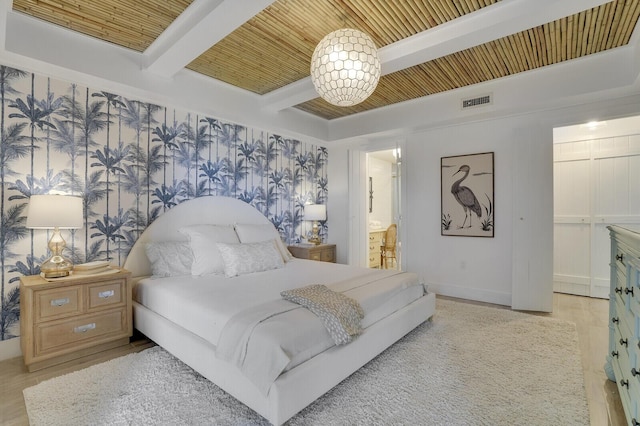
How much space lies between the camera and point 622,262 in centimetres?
183

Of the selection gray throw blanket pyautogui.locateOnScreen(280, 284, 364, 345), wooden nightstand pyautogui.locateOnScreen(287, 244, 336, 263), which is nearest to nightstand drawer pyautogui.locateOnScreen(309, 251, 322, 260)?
wooden nightstand pyautogui.locateOnScreen(287, 244, 336, 263)

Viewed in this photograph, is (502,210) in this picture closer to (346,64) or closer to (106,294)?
(346,64)

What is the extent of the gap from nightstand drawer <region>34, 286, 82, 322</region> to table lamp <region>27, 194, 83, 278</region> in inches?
5.9

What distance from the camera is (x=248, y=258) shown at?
3.07m

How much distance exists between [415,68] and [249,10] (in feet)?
6.50

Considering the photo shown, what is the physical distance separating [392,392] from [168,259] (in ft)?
7.37

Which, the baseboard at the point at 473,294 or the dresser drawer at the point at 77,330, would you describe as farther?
the baseboard at the point at 473,294

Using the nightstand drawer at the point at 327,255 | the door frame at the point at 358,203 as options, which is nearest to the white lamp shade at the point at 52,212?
the nightstand drawer at the point at 327,255

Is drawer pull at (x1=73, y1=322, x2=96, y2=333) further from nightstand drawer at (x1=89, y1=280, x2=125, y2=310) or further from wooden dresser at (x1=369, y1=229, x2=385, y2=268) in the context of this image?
wooden dresser at (x1=369, y1=229, x2=385, y2=268)

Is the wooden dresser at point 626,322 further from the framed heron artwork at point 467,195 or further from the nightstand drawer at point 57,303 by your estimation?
the nightstand drawer at point 57,303

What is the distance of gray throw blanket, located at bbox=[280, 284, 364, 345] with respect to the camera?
6.29 feet

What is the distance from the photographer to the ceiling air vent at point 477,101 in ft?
12.1

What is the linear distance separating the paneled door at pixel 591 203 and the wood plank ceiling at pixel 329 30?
1.85 metres

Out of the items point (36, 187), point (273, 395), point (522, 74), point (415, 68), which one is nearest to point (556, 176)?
point (522, 74)
